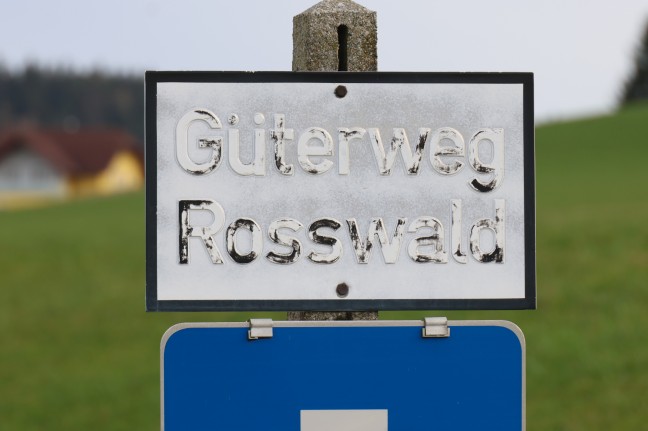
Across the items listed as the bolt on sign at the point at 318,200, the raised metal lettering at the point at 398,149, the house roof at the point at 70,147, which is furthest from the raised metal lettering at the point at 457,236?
the house roof at the point at 70,147

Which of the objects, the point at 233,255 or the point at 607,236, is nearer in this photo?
the point at 233,255

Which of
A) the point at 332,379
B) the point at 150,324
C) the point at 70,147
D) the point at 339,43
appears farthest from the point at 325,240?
the point at 70,147

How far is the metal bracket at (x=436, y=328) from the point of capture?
104 inches

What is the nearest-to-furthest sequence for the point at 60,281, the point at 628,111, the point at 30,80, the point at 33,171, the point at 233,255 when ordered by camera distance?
the point at 233,255
the point at 60,281
the point at 628,111
the point at 33,171
the point at 30,80

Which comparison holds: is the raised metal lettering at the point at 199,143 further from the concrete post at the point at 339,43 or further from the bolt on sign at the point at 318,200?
the concrete post at the point at 339,43

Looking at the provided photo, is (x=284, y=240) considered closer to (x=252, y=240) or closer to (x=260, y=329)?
(x=252, y=240)

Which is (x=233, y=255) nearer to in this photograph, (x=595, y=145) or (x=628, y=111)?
(x=595, y=145)

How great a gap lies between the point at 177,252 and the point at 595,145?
49576 mm

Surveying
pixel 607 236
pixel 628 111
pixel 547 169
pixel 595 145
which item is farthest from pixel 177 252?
pixel 628 111

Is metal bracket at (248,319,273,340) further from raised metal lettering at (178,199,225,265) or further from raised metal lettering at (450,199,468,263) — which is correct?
raised metal lettering at (450,199,468,263)

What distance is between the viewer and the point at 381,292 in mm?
2582

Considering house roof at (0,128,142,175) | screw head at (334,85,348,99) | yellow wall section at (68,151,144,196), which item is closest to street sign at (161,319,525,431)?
screw head at (334,85,348,99)

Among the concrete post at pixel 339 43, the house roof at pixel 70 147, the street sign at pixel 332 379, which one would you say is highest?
the house roof at pixel 70 147

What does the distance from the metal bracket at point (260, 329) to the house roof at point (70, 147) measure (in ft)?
264
